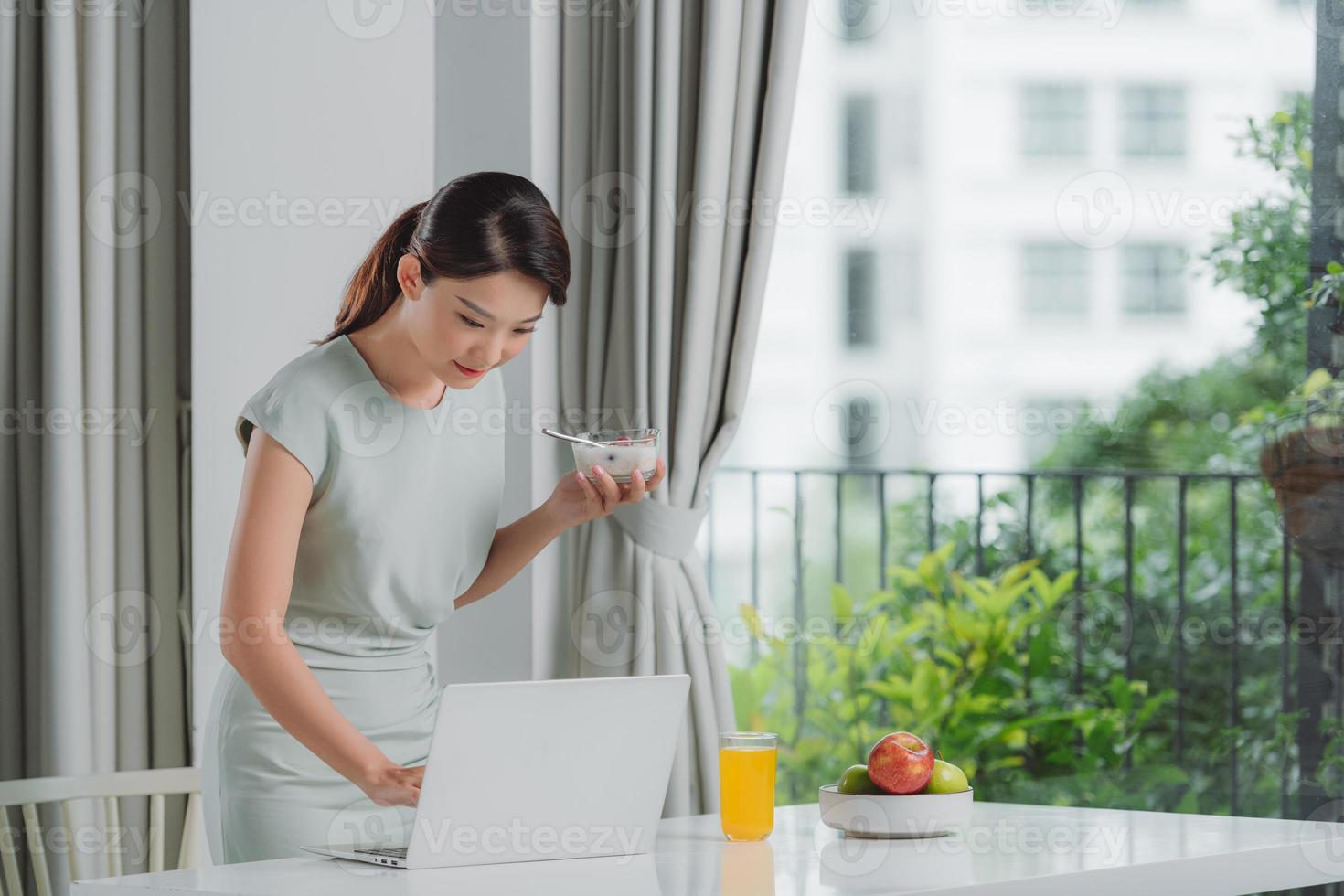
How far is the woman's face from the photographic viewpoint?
64.4 inches

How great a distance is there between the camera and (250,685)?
1543 mm

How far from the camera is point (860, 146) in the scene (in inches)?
118

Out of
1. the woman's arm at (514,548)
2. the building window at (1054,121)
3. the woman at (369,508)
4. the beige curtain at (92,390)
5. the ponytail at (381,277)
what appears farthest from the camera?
the building window at (1054,121)

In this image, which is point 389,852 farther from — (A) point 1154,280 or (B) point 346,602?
(A) point 1154,280

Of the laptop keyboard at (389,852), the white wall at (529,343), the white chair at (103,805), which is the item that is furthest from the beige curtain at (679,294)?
the laptop keyboard at (389,852)

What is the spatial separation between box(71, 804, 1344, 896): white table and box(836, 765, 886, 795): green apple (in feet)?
0.18

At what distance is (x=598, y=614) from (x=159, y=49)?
121 centimetres

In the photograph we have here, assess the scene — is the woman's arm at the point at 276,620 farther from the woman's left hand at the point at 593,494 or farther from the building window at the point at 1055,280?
the building window at the point at 1055,280

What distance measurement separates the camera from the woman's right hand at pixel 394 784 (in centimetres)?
140

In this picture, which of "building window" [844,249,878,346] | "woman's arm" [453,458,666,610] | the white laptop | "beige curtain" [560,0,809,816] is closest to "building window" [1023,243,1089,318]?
"building window" [844,249,878,346]

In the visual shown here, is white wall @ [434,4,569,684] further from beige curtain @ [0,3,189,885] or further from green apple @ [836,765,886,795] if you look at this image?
green apple @ [836,765,886,795]

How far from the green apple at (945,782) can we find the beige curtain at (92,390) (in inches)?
54.0

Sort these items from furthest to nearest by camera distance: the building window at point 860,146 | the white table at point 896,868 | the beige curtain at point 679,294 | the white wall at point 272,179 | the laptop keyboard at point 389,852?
the building window at point 860,146 → the beige curtain at point 679,294 → the white wall at point 272,179 → the laptop keyboard at point 389,852 → the white table at point 896,868

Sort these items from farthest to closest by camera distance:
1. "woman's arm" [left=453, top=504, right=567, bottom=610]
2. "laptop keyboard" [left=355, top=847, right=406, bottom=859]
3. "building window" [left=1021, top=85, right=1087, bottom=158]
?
"building window" [left=1021, top=85, right=1087, bottom=158] < "woman's arm" [left=453, top=504, right=567, bottom=610] < "laptop keyboard" [left=355, top=847, right=406, bottom=859]
